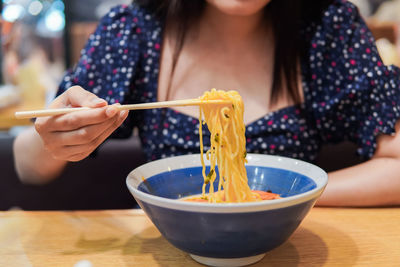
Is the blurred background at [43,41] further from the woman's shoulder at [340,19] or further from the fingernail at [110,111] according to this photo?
the fingernail at [110,111]

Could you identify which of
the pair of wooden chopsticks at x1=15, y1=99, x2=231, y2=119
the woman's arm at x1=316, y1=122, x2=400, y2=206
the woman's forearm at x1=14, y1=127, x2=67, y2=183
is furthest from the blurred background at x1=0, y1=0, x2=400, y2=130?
the woman's arm at x1=316, y1=122, x2=400, y2=206

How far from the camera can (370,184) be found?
89cm

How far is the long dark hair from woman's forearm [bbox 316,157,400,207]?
1.03ft

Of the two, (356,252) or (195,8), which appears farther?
(195,8)

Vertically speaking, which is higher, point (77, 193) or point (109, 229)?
point (109, 229)

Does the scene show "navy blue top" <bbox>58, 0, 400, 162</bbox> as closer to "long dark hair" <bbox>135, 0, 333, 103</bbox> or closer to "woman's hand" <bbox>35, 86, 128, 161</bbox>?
"long dark hair" <bbox>135, 0, 333, 103</bbox>

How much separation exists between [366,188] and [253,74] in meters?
0.47

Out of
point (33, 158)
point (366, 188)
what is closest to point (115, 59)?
point (33, 158)

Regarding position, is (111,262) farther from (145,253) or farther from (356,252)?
(356,252)

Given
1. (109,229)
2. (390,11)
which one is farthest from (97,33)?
(390,11)

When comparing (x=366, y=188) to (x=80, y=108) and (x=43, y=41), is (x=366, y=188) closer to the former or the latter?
(x=80, y=108)

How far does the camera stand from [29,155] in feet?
3.40

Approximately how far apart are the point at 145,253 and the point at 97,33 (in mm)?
731

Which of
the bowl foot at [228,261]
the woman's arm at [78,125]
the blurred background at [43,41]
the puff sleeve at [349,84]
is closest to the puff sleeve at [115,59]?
the woman's arm at [78,125]
